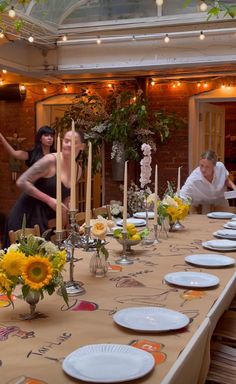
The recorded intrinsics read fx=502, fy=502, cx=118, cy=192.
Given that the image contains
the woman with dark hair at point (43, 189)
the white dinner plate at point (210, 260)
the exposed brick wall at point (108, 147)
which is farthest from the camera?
the exposed brick wall at point (108, 147)

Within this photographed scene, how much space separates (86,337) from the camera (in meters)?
1.66

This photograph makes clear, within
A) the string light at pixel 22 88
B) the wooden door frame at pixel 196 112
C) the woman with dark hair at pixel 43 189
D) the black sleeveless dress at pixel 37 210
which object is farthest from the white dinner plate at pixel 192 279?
the string light at pixel 22 88

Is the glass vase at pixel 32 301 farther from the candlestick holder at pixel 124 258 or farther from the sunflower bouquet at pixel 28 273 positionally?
the candlestick holder at pixel 124 258

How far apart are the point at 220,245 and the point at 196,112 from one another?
4.27 metres

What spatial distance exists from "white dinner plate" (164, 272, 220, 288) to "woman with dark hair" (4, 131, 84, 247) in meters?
1.39

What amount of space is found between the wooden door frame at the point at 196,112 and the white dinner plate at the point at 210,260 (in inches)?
172

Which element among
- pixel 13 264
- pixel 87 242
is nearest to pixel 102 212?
pixel 87 242

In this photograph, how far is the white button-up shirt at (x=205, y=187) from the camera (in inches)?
205

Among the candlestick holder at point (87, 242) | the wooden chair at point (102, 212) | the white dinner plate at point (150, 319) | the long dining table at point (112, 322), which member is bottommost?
the long dining table at point (112, 322)

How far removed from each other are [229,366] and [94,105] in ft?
17.4

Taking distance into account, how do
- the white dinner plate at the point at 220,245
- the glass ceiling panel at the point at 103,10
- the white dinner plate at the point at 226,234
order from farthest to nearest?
the glass ceiling panel at the point at 103,10
the white dinner plate at the point at 226,234
the white dinner plate at the point at 220,245

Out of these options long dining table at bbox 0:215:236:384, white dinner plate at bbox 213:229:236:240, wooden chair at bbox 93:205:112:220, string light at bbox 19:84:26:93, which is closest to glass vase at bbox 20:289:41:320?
long dining table at bbox 0:215:236:384

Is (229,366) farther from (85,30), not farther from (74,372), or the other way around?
(85,30)

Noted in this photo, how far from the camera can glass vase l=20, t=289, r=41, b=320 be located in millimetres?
1815
